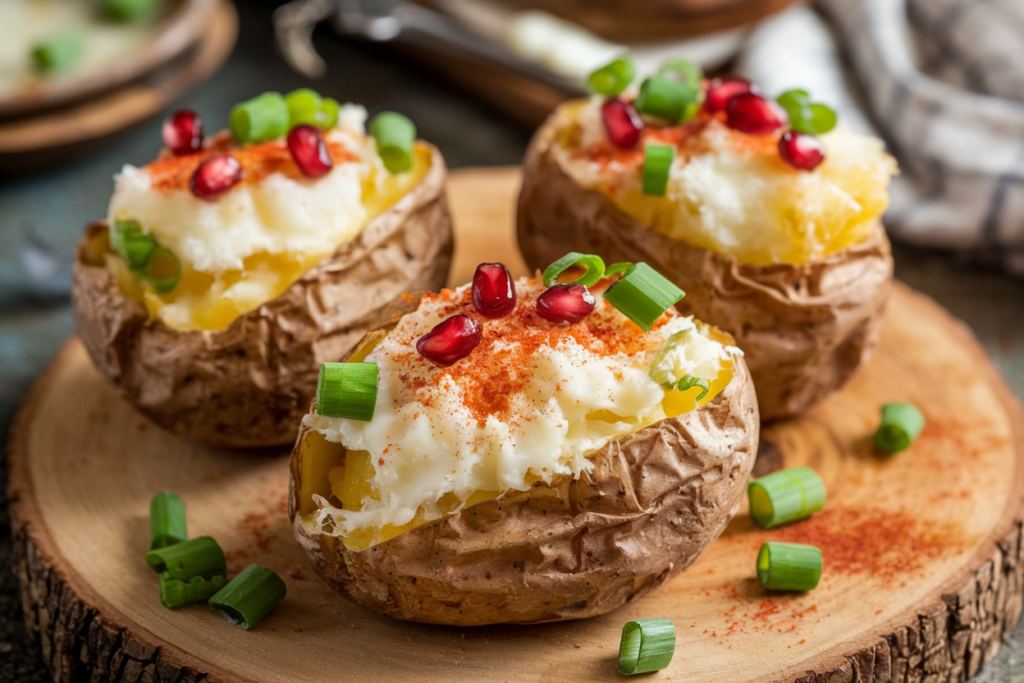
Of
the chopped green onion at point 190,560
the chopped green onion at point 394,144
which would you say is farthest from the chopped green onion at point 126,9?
the chopped green onion at point 190,560

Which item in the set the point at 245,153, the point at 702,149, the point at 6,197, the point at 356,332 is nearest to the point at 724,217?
the point at 702,149

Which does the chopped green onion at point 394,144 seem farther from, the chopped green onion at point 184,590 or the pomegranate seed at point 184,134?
the chopped green onion at point 184,590

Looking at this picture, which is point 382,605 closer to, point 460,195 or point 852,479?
point 852,479

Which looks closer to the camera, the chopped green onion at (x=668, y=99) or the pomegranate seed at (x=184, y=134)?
the pomegranate seed at (x=184, y=134)

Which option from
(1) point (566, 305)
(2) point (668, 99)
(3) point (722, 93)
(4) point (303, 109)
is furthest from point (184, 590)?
(3) point (722, 93)

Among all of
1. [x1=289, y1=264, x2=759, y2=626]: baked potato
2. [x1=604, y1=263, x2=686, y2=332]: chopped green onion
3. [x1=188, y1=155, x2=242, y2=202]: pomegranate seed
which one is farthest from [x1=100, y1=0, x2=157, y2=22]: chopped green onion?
[x1=604, y1=263, x2=686, y2=332]: chopped green onion

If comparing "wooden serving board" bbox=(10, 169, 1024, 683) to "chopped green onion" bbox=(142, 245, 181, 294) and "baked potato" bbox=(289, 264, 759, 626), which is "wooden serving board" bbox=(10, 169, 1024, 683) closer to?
"baked potato" bbox=(289, 264, 759, 626)

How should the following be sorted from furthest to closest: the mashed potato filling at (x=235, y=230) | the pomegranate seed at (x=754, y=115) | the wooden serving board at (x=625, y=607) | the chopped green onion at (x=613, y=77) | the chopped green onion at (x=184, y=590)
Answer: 1. the chopped green onion at (x=613, y=77)
2. the pomegranate seed at (x=754, y=115)
3. the mashed potato filling at (x=235, y=230)
4. the chopped green onion at (x=184, y=590)
5. the wooden serving board at (x=625, y=607)
